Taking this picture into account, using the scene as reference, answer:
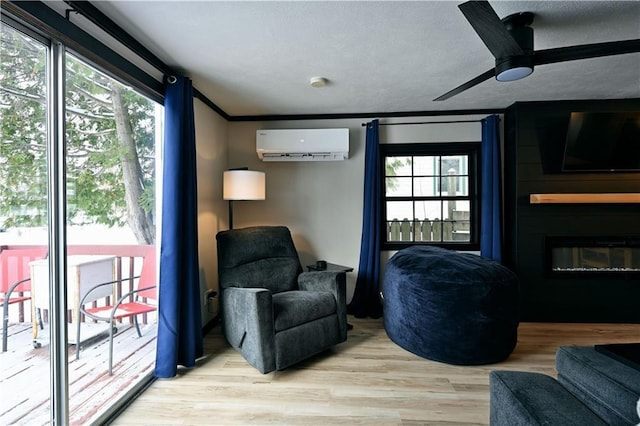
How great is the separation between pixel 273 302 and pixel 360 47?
192 cm

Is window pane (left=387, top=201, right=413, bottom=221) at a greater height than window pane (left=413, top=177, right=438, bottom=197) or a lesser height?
lesser

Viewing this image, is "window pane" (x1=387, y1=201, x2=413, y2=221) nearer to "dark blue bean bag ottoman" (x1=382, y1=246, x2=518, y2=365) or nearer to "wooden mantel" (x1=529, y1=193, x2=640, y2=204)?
"dark blue bean bag ottoman" (x1=382, y1=246, x2=518, y2=365)

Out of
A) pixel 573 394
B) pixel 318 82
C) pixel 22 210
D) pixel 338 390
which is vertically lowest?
pixel 338 390

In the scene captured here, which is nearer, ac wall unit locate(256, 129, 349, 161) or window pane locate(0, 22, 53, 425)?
window pane locate(0, 22, 53, 425)

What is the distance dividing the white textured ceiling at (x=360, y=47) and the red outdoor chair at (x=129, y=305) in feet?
5.31

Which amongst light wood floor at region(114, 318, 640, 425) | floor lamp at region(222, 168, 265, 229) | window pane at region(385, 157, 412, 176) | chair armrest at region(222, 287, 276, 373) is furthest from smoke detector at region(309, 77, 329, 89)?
light wood floor at region(114, 318, 640, 425)

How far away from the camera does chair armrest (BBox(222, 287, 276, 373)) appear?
7.24ft

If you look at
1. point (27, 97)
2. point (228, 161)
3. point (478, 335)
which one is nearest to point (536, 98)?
point (478, 335)

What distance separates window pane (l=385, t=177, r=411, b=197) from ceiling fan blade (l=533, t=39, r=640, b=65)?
2117 mm

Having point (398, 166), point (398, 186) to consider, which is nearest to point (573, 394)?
point (398, 186)

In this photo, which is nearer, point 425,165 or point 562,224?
point 562,224

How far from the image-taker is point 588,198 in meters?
3.06

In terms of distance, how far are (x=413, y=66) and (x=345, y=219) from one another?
1.82 meters

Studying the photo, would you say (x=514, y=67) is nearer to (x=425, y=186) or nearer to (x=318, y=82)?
(x=318, y=82)
